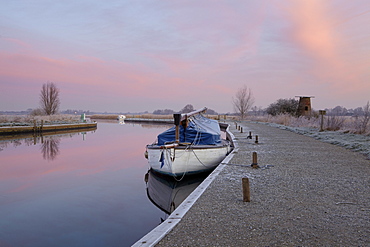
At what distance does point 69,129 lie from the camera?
1646 inches

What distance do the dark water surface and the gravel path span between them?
7.55 ft

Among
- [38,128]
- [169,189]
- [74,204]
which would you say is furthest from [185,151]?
[38,128]

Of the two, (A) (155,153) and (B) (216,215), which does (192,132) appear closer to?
(A) (155,153)

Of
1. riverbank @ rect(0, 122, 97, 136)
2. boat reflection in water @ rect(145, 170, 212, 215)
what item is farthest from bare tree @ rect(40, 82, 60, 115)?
boat reflection in water @ rect(145, 170, 212, 215)

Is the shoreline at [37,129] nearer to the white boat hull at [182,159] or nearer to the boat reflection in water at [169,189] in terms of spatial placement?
the boat reflection in water at [169,189]

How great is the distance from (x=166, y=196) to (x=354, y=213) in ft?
19.6

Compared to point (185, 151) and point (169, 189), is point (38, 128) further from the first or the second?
point (185, 151)

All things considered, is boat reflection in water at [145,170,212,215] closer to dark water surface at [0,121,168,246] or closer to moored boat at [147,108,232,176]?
dark water surface at [0,121,168,246]

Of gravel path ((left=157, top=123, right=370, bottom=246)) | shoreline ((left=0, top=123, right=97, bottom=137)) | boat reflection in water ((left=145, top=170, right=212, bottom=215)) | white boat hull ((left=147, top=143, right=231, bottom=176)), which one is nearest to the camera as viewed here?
gravel path ((left=157, top=123, right=370, bottom=246))

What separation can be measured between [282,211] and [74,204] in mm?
6455

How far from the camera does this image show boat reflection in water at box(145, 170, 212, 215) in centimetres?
880

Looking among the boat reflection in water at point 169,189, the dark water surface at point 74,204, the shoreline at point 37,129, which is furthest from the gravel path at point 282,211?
the shoreline at point 37,129

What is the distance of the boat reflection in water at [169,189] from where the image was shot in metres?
8.80

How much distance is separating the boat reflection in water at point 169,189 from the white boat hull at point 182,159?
41 centimetres
